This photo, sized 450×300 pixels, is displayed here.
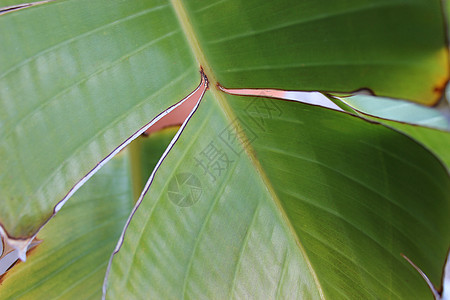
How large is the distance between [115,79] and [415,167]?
11.3 inches

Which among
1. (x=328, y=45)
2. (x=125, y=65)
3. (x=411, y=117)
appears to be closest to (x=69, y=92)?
(x=125, y=65)

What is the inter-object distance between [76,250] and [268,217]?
271mm

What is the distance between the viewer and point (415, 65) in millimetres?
256

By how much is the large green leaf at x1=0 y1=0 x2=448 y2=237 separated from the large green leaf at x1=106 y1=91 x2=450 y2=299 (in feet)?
0.14

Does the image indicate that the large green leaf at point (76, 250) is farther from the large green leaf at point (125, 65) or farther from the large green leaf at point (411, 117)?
the large green leaf at point (411, 117)

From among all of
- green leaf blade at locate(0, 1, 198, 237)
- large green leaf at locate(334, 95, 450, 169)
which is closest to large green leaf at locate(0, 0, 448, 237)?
green leaf blade at locate(0, 1, 198, 237)

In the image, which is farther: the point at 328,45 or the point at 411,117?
the point at 411,117

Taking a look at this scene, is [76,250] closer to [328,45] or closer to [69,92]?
[69,92]

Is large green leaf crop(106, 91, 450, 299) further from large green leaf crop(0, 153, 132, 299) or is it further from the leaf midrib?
large green leaf crop(0, 153, 132, 299)

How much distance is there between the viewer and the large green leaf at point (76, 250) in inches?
18.6

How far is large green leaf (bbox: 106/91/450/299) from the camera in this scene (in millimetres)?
351

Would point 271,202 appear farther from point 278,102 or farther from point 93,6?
point 93,6

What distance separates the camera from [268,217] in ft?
1.39

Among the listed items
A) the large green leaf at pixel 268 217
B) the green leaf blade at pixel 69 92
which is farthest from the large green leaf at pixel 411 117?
the green leaf blade at pixel 69 92
